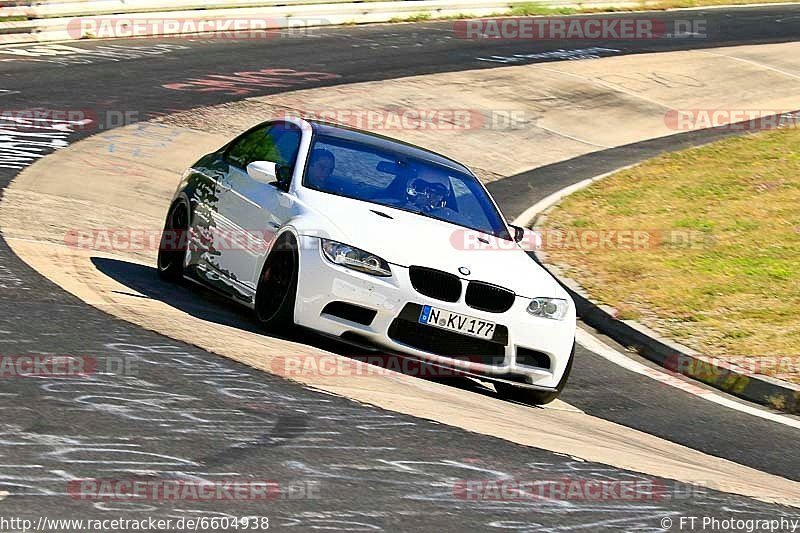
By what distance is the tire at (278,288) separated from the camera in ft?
29.7

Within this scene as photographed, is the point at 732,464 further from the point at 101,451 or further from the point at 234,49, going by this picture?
the point at 234,49

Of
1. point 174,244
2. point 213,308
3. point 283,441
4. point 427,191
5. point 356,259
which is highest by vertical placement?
point 427,191

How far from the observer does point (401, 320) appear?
29.0 feet

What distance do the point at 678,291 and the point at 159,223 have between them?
5272 mm

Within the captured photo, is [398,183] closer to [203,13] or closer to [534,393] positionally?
[534,393]

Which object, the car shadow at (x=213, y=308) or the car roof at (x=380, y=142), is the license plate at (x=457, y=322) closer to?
the car shadow at (x=213, y=308)

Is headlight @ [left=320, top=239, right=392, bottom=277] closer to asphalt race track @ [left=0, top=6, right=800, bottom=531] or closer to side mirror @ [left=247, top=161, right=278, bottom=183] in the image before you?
asphalt race track @ [left=0, top=6, right=800, bottom=531]

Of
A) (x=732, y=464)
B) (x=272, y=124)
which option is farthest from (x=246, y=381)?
(x=272, y=124)

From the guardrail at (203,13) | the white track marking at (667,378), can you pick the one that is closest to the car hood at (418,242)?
the white track marking at (667,378)

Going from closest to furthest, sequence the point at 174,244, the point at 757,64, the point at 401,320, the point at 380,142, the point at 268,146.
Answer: the point at 401,320
the point at 380,142
the point at 268,146
the point at 174,244
the point at 757,64

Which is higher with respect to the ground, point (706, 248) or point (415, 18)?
point (415, 18)

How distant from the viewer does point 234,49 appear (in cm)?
2616

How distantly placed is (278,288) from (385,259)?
32.5 inches

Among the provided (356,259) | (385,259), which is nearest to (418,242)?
(385,259)
